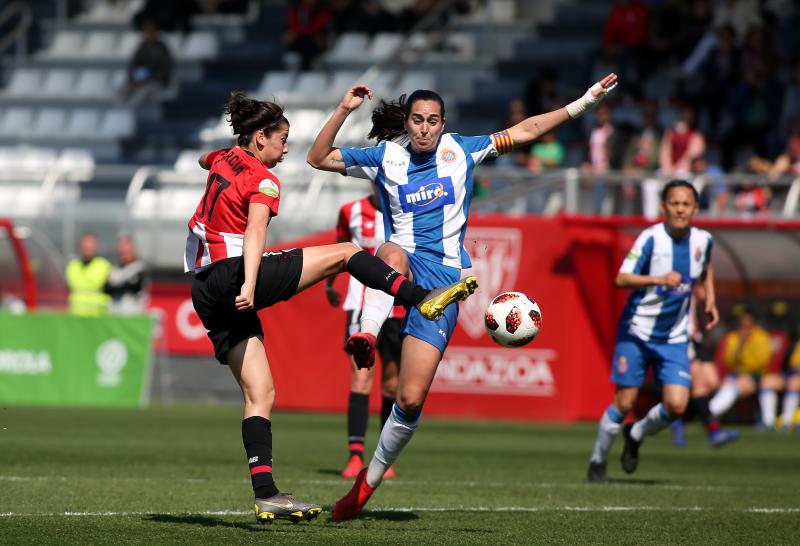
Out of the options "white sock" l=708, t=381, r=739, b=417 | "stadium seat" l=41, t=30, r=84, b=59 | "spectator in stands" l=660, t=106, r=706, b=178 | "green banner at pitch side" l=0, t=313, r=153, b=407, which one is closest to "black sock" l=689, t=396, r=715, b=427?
"white sock" l=708, t=381, r=739, b=417

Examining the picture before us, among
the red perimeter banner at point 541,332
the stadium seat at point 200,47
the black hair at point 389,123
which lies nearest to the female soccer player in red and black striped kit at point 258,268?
the black hair at point 389,123

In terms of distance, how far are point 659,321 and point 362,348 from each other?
13.3 feet

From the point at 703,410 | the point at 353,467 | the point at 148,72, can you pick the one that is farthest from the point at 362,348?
the point at 148,72

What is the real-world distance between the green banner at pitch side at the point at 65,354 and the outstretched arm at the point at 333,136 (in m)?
11.6

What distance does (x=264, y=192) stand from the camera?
7.36 meters

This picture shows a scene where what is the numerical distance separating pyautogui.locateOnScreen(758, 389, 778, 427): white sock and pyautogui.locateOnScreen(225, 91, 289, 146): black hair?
12267 millimetres

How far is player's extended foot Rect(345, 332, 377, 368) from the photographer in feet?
23.9

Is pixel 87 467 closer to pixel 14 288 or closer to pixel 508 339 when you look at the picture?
pixel 508 339

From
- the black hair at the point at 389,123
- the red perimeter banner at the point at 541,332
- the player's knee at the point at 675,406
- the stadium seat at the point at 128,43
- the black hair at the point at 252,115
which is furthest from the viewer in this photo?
the stadium seat at the point at 128,43

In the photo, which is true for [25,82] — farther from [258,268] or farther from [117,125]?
[258,268]

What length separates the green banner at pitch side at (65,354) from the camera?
19.2 m

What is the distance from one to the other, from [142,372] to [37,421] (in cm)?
319

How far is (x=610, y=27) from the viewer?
23.0m

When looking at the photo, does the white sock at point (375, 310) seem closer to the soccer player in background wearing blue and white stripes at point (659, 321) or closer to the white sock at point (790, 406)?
the soccer player in background wearing blue and white stripes at point (659, 321)
